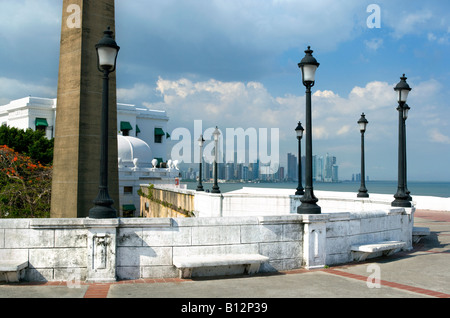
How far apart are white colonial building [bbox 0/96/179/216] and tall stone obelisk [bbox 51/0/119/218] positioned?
80.4ft

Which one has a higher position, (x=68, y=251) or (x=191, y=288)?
(x=68, y=251)

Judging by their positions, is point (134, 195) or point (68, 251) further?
point (134, 195)

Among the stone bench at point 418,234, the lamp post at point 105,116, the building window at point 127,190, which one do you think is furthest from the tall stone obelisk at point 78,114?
the building window at point 127,190

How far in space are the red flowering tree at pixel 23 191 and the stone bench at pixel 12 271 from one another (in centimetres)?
943

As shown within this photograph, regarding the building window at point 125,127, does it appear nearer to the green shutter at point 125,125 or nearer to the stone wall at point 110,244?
the green shutter at point 125,125

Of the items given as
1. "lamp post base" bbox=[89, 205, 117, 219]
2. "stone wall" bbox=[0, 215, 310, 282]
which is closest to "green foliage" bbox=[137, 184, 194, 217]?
"stone wall" bbox=[0, 215, 310, 282]

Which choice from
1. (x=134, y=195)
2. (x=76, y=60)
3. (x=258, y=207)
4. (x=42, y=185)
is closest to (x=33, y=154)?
(x=134, y=195)

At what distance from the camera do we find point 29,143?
4531 centimetres

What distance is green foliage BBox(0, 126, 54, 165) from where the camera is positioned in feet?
141
